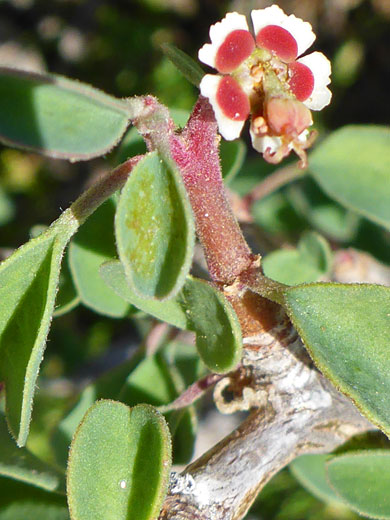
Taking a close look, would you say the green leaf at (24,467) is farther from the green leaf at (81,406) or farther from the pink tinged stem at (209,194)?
the pink tinged stem at (209,194)

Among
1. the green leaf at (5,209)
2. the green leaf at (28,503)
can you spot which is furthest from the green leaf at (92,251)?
the green leaf at (5,209)

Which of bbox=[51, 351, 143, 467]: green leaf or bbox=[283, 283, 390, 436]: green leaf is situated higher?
bbox=[283, 283, 390, 436]: green leaf

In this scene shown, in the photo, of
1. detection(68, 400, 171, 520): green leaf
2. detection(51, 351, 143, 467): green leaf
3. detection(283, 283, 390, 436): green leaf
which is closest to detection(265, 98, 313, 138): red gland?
detection(283, 283, 390, 436): green leaf

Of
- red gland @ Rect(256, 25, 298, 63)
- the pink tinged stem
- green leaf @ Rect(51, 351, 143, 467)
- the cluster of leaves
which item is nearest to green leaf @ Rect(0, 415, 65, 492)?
the cluster of leaves

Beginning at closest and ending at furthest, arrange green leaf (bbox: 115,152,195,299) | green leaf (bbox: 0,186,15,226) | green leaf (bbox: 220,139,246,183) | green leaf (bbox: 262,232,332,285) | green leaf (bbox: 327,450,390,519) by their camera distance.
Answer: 1. green leaf (bbox: 115,152,195,299)
2. green leaf (bbox: 327,450,390,519)
3. green leaf (bbox: 220,139,246,183)
4. green leaf (bbox: 262,232,332,285)
5. green leaf (bbox: 0,186,15,226)

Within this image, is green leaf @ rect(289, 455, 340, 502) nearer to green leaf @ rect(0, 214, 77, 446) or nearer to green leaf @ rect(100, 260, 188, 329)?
green leaf @ rect(100, 260, 188, 329)

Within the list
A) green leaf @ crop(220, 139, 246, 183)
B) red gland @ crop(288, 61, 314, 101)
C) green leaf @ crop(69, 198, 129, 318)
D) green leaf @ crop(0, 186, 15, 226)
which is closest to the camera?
red gland @ crop(288, 61, 314, 101)

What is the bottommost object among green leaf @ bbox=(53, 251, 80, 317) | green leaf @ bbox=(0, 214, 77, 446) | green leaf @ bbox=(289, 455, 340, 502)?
green leaf @ bbox=(289, 455, 340, 502)

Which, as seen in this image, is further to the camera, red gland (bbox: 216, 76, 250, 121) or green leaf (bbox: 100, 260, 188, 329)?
green leaf (bbox: 100, 260, 188, 329)
